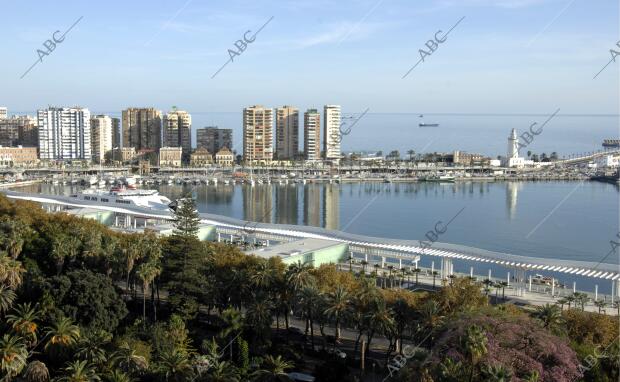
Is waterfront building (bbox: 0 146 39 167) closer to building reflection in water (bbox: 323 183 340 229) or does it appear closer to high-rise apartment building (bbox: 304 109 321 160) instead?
high-rise apartment building (bbox: 304 109 321 160)

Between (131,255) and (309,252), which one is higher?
(131,255)

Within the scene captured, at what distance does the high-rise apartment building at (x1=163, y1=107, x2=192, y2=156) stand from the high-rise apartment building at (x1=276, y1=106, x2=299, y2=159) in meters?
7.18

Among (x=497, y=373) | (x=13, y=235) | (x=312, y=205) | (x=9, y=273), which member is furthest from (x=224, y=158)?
(x=497, y=373)

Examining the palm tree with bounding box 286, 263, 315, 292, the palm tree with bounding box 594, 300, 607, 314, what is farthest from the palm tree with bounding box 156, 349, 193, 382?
the palm tree with bounding box 594, 300, 607, 314

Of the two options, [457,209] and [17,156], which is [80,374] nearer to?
[457,209]

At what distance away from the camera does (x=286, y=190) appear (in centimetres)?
3622

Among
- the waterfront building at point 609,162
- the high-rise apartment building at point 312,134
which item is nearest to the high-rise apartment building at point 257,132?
the high-rise apartment building at point 312,134

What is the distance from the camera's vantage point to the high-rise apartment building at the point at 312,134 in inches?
1843

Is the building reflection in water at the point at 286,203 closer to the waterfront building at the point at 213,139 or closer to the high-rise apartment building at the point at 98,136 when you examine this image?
the waterfront building at the point at 213,139

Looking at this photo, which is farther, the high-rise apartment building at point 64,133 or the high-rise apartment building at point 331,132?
the high-rise apartment building at point 331,132

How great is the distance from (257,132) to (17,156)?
1695 cm

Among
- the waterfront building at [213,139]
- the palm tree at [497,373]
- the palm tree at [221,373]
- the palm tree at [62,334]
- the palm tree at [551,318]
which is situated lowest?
the palm tree at [221,373]

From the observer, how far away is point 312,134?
4716 cm

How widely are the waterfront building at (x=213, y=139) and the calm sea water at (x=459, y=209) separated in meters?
12.0
